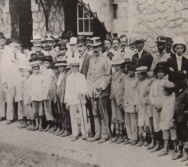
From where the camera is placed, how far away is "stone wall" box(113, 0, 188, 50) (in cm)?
631

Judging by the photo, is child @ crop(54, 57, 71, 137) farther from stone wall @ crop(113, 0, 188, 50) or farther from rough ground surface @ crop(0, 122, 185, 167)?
stone wall @ crop(113, 0, 188, 50)

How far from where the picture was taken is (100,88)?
6.23 meters

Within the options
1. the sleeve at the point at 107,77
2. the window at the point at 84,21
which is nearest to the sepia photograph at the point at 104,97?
the sleeve at the point at 107,77

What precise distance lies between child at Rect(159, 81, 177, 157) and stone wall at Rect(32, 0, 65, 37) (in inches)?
185

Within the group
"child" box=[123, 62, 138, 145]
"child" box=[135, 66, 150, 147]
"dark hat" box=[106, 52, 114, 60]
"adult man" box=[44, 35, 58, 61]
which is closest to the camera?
"child" box=[135, 66, 150, 147]

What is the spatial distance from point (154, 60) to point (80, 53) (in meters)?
1.49

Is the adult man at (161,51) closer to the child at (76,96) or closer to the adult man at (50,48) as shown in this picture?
the child at (76,96)

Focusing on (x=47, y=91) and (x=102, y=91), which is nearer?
(x=102, y=91)

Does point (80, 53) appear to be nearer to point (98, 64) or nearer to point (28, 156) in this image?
point (98, 64)

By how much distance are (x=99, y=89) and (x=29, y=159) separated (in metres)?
1.26

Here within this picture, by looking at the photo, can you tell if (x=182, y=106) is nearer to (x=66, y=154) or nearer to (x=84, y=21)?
(x=66, y=154)

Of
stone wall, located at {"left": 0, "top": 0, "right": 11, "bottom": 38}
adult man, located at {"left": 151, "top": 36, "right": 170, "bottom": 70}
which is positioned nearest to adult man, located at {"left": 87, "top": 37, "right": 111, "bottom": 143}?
adult man, located at {"left": 151, "top": 36, "right": 170, "bottom": 70}

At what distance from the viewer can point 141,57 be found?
615 centimetres

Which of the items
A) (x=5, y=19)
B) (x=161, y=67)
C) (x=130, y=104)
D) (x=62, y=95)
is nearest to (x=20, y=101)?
(x=62, y=95)
